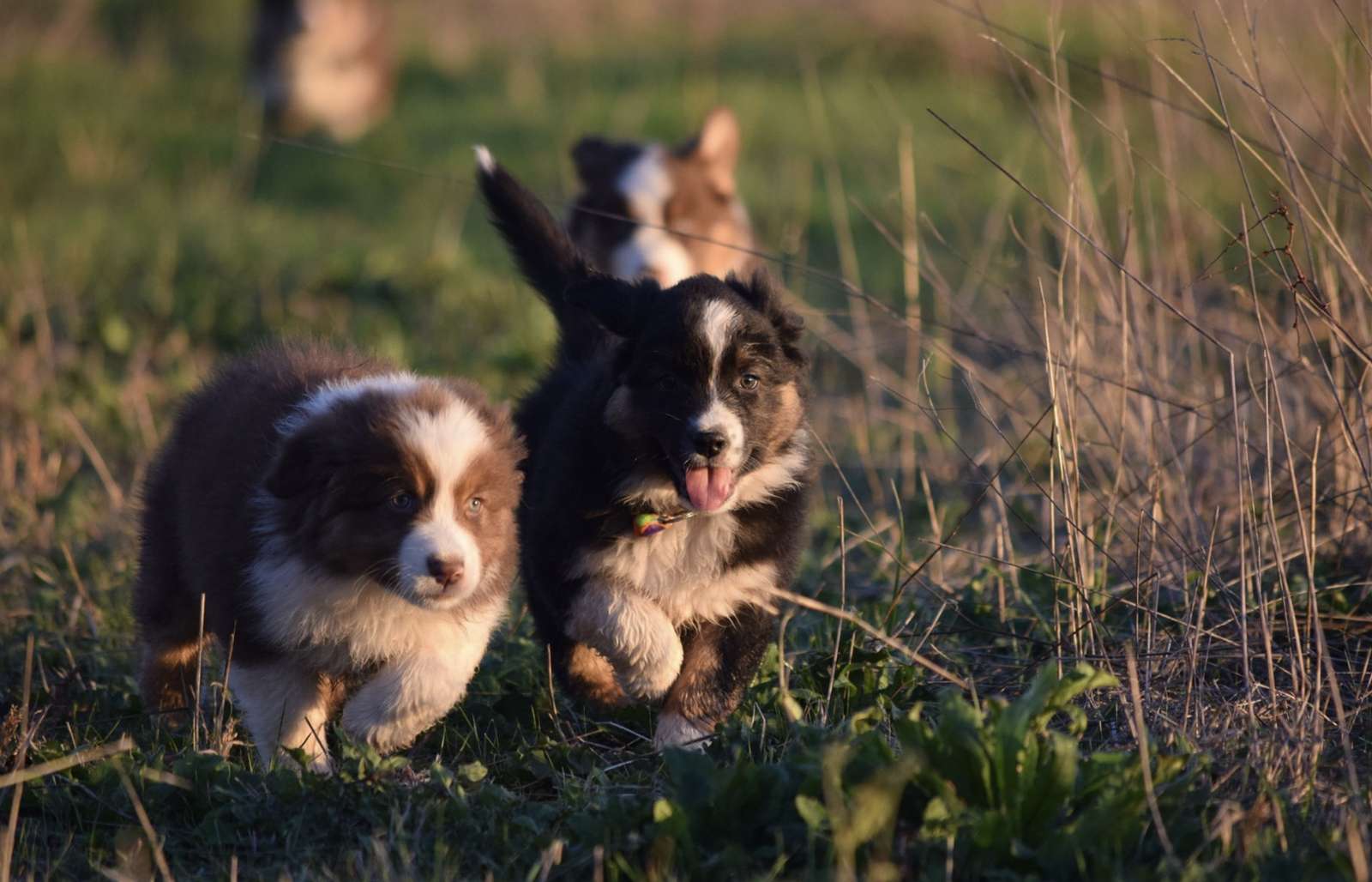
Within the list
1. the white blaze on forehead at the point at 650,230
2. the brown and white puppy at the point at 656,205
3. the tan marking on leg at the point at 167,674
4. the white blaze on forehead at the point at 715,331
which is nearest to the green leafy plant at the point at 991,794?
the white blaze on forehead at the point at 715,331

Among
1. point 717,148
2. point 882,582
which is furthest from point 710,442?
point 717,148

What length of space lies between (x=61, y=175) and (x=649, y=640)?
8.44 metres

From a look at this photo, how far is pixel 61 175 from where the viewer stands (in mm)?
10703

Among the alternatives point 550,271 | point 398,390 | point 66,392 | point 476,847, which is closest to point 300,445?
point 398,390

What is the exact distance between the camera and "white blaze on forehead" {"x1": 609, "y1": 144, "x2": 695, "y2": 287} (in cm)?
636

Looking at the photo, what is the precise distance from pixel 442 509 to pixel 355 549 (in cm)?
21

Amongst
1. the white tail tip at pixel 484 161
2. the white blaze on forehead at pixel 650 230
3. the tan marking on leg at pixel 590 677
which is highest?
the white tail tip at pixel 484 161

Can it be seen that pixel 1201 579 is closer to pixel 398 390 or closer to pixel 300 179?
pixel 398 390

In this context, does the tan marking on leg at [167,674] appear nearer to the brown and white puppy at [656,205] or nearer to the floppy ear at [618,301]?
the floppy ear at [618,301]

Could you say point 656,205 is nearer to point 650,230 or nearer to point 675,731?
point 650,230

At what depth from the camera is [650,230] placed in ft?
21.6

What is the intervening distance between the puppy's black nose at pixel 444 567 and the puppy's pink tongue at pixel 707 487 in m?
0.68

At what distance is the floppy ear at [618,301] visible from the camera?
3838mm

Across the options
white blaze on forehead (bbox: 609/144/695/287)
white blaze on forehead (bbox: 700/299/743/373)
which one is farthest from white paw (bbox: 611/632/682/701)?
white blaze on forehead (bbox: 609/144/695/287)
